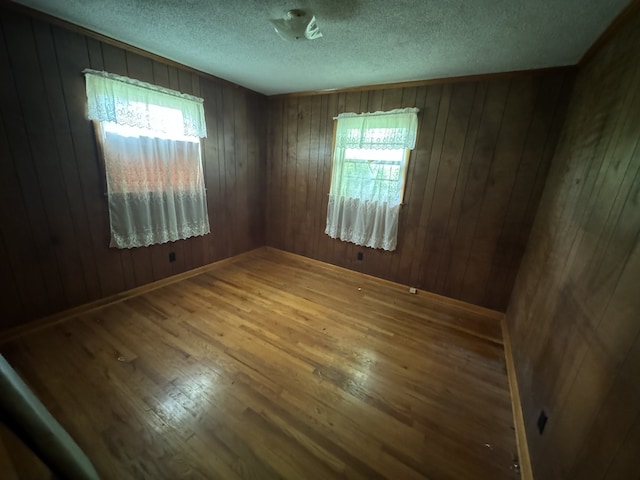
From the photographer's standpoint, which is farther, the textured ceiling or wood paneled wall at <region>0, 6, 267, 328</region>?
wood paneled wall at <region>0, 6, 267, 328</region>

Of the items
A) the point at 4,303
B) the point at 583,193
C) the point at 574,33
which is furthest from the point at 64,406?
the point at 574,33

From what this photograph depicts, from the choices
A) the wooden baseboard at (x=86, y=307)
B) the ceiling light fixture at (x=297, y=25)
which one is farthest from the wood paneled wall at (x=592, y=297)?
the wooden baseboard at (x=86, y=307)

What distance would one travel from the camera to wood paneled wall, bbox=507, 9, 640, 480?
33.0 inches

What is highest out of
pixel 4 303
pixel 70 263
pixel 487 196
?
pixel 487 196

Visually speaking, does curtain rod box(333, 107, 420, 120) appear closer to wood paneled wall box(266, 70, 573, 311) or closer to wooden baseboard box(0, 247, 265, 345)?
wood paneled wall box(266, 70, 573, 311)

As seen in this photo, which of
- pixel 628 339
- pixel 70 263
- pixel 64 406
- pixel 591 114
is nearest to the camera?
pixel 628 339

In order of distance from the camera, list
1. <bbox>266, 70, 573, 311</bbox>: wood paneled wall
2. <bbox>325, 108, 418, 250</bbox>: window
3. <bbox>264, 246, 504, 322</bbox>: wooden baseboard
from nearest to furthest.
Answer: <bbox>266, 70, 573, 311</bbox>: wood paneled wall, <bbox>264, 246, 504, 322</bbox>: wooden baseboard, <bbox>325, 108, 418, 250</bbox>: window

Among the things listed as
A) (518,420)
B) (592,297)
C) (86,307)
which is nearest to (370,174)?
(592,297)

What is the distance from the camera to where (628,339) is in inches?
33.3

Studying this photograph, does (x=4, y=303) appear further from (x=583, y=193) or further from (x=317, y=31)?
(x=583, y=193)

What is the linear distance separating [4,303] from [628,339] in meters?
3.52

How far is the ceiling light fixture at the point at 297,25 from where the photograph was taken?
1559 mm

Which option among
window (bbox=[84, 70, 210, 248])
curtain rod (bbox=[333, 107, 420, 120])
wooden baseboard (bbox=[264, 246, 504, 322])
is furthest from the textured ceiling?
wooden baseboard (bbox=[264, 246, 504, 322])

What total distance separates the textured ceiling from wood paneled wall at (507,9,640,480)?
1.04 ft
